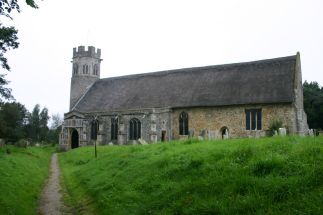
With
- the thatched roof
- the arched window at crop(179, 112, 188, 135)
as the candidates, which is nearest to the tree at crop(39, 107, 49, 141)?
the thatched roof

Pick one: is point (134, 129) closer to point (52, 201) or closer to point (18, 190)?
point (18, 190)

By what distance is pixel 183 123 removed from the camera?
33.8 meters

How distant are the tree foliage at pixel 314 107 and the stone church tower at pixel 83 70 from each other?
95.4ft

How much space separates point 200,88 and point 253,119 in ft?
23.3

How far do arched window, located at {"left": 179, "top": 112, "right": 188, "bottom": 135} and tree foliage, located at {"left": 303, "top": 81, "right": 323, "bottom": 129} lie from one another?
2099cm

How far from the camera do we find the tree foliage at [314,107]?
46.1m

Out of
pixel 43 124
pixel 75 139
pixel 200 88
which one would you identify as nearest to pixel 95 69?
pixel 75 139

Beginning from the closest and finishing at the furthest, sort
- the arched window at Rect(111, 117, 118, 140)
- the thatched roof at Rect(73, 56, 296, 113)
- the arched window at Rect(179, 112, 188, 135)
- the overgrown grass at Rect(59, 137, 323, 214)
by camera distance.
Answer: the overgrown grass at Rect(59, 137, 323, 214), the thatched roof at Rect(73, 56, 296, 113), the arched window at Rect(179, 112, 188, 135), the arched window at Rect(111, 117, 118, 140)

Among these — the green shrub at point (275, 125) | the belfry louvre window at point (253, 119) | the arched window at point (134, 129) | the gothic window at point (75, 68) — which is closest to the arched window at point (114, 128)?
the arched window at point (134, 129)

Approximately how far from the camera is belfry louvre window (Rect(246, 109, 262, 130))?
1169 inches

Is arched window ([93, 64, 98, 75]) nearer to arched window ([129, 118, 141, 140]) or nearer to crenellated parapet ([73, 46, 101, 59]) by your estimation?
crenellated parapet ([73, 46, 101, 59])

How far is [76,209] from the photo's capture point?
10969 mm

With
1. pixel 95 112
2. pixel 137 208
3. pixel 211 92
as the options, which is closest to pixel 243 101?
pixel 211 92

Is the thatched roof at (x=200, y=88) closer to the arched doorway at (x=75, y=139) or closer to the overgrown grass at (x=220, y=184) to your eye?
the arched doorway at (x=75, y=139)
